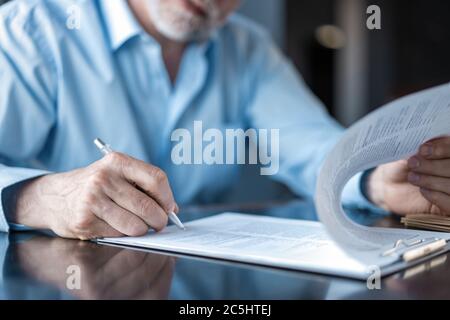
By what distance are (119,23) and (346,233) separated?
82cm

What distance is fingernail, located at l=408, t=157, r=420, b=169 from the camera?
800 millimetres

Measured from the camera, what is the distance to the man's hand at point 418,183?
0.79 meters

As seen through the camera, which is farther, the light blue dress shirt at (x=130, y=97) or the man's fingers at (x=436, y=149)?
the light blue dress shirt at (x=130, y=97)

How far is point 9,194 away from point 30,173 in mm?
44

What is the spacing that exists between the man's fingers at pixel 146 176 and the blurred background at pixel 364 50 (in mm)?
2680

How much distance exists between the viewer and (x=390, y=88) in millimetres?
3732

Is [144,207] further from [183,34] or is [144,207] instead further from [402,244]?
[183,34]

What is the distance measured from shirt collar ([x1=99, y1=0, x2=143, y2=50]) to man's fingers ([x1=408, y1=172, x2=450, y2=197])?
698mm

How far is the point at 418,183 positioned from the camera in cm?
82

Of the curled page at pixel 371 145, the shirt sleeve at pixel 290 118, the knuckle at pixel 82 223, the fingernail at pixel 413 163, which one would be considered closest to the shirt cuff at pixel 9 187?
the knuckle at pixel 82 223

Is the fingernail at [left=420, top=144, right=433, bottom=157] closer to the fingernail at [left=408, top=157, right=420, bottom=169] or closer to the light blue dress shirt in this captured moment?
the fingernail at [left=408, top=157, right=420, bottom=169]

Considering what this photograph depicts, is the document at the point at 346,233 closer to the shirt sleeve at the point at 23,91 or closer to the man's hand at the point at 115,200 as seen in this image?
the man's hand at the point at 115,200

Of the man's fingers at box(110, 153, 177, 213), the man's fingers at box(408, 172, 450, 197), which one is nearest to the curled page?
the man's fingers at box(408, 172, 450, 197)
